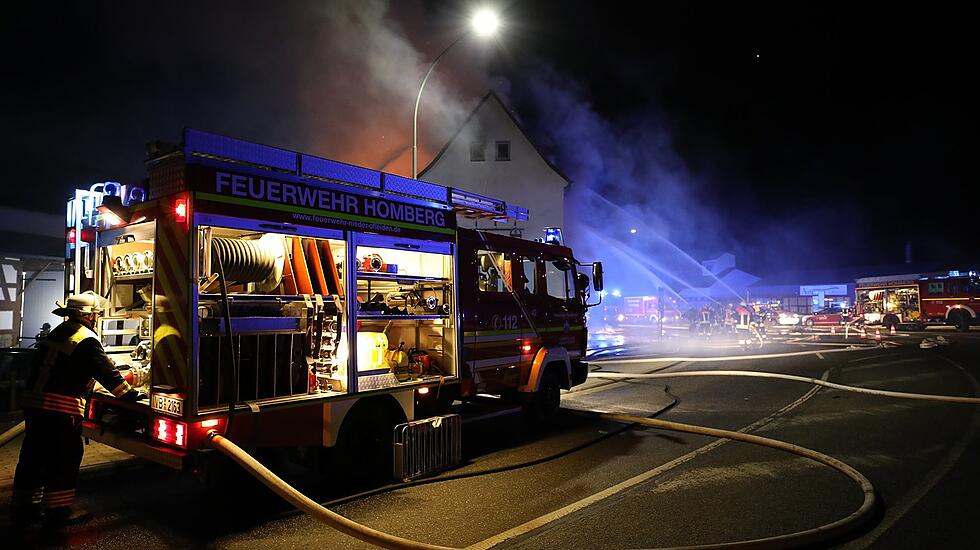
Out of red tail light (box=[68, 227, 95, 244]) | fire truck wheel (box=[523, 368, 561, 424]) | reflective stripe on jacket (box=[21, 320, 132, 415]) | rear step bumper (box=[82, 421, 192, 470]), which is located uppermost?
red tail light (box=[68, 227, 95, 244])

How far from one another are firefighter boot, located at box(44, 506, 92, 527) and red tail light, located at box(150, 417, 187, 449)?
0.80 m

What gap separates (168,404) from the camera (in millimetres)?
4426

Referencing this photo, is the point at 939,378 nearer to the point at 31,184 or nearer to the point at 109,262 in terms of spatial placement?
the point at 109,262

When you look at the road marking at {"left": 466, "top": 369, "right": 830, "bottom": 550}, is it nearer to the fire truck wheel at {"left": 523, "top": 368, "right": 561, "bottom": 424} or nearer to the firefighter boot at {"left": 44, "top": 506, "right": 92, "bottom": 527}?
the fire truck wheel at {"left": 523, "top": 368, "right": 561, "bottom": 424}

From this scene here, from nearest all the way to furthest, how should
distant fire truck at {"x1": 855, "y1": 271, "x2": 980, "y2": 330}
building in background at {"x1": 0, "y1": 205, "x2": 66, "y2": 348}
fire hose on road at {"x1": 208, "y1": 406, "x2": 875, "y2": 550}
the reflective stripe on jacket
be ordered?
fire hose on road at {"x1": 208, "y1": 406, "x2": 875, "y2": 550} → the reflective stripe on jacket → building in background at {"x1": 0, "y1": 205, "x2": 66, "y2": 348} → distant fire truck at {"x1": 855, "y1": 271, "x2": 980, "y2": 330}

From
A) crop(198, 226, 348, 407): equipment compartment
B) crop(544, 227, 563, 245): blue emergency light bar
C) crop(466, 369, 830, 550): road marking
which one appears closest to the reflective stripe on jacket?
crop(198, 226, 348, 407): equipment compartment

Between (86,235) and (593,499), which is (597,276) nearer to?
(593,499)

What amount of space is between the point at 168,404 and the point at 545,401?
5.01 metres

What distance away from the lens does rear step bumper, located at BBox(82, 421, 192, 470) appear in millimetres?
4270

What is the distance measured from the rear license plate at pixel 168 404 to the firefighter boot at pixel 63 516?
98 cm

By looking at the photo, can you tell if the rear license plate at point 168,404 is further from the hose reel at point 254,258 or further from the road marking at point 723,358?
the road marking at point 723,358

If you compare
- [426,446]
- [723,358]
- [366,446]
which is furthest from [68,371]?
[723,358]

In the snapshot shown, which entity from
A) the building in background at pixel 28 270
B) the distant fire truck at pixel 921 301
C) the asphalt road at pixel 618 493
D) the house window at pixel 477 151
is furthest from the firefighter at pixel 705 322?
the building in background at pixel 28 270

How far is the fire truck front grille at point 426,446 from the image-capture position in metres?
5.54
